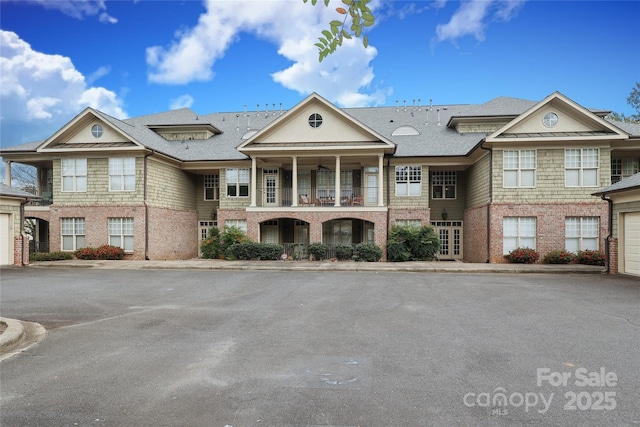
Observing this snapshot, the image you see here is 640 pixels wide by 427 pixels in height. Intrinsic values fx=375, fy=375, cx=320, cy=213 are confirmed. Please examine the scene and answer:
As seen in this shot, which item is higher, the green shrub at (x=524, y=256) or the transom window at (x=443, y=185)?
the transom window at (x=443, y=185)

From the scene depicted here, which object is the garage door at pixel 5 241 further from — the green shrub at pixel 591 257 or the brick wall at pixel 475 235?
the green shrub at pixel 591 257

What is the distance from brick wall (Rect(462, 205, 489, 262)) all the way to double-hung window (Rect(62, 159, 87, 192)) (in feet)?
74.4

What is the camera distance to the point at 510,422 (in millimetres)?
3727

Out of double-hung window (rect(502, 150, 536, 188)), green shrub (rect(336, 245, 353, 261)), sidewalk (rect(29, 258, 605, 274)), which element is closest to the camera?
sidewalk (rect(29, 258, 605, 274))

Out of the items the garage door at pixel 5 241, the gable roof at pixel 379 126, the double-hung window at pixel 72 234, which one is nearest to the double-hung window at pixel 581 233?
the gable roof at pixel 379 126

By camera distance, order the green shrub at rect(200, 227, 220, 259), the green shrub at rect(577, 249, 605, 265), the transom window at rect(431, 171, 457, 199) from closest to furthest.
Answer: the green shrub at rect(577, 249, 605, 265)
the green shrub at rect(200, 227, 220, 259)
the transom window at rect(431, 171, 457, 199)

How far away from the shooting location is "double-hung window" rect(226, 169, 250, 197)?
2428cm

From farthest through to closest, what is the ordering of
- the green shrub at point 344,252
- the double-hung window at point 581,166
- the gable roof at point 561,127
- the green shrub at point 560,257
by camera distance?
the green shrub at point 344,252, the double-hung window at point 581,166, the gable roof at point 561,127, the green shrub at point 560,257

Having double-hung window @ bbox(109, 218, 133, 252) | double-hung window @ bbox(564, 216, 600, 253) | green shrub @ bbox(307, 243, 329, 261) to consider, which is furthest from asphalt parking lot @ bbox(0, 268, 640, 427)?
double-hung window @ bbox(109, 218, 133, 252)

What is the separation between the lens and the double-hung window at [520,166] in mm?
19312

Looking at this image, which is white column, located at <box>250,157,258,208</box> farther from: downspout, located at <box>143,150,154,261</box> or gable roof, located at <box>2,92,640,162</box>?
downspout, located at <box>143,150,154,261</box>

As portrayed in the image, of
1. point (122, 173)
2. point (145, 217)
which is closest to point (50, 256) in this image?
point (145, 217)

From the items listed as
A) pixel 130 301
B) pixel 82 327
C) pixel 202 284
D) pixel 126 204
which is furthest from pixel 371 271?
pixel 126 204

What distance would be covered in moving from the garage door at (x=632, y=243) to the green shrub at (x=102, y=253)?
24157 millimetres
